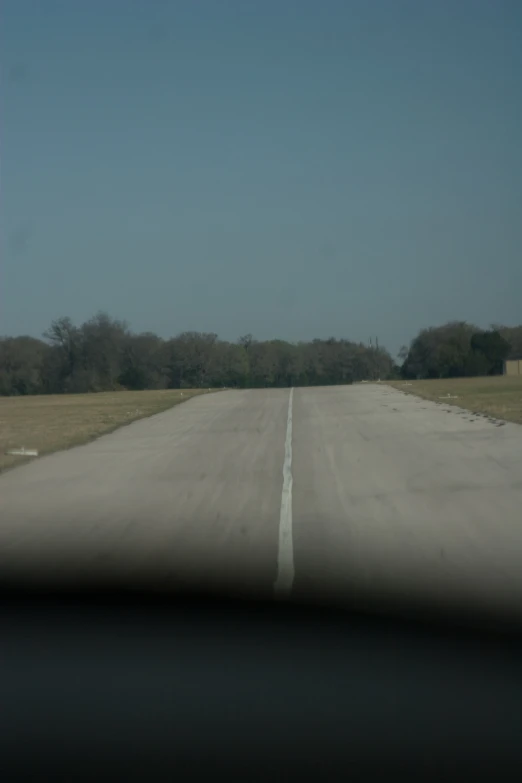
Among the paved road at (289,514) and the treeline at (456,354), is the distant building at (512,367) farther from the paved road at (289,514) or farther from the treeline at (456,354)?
the paved road at (289,514)

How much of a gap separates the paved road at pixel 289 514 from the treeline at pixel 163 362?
84.3m

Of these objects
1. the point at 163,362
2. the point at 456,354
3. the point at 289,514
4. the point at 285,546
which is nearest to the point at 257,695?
the point at 285,546

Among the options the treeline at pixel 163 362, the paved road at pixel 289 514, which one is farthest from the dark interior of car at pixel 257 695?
the treeline at pixel 163 362

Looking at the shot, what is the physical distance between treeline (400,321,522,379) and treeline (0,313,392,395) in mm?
19278

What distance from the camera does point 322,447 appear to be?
24156 millimetres

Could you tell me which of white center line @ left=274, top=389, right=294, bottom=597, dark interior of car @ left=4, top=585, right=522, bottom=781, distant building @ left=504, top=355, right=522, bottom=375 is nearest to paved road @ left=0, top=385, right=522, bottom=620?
white center line @ left=274, top=389, right=294, bottom=597

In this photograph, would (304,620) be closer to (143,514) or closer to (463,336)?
(143,514)

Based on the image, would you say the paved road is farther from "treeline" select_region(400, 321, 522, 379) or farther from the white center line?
"treeline" select_region(400, 321, 522, 379)

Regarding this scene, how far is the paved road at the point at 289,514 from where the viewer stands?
10.0m

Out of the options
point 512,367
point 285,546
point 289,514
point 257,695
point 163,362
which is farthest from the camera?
point 163,362

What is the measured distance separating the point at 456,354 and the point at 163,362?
1466 inches

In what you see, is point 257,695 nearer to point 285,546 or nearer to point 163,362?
point 285,546

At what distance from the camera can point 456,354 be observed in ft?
353

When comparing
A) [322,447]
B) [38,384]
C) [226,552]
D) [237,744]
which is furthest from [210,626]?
[38,384]
